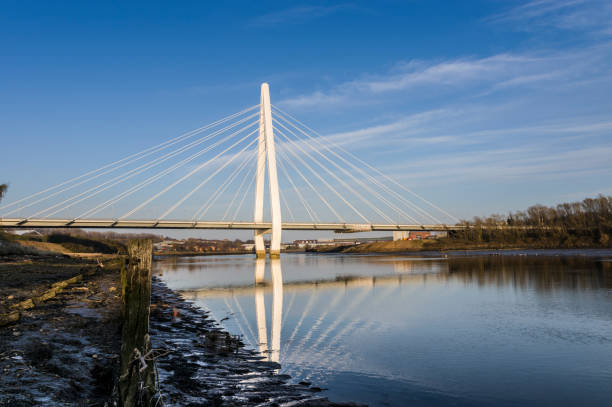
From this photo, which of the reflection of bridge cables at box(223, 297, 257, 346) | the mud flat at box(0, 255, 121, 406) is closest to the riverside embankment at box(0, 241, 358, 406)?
the mud flat at box(0, 255, 121, 406)

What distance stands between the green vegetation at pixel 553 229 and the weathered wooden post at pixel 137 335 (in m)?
87.6

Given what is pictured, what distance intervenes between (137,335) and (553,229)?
96754mm

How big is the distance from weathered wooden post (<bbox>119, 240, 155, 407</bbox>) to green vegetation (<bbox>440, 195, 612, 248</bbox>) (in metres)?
87.6

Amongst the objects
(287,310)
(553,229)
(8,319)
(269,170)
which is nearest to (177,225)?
(269,170)

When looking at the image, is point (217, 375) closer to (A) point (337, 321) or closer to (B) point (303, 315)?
(A) point (337, 321)

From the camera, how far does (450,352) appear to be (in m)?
9.29

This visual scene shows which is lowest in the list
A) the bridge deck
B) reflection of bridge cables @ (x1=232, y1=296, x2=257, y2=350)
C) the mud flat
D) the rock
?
reflection of bridge cables @ (x1=232, y1=296, x2=257, y2=350)

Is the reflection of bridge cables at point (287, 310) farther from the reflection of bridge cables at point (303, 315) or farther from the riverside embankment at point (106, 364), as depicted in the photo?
the riverside embankment at point (106, 364)

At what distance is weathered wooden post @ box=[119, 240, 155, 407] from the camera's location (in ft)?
14.1

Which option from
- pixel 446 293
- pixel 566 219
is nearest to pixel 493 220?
pixel 566 219

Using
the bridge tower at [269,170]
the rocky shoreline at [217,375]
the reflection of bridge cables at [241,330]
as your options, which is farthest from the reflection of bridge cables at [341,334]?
the bridge tower at [269,170]

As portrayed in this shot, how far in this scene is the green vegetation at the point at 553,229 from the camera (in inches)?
3130

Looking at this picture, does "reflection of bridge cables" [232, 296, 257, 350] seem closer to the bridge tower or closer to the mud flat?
the mud flat

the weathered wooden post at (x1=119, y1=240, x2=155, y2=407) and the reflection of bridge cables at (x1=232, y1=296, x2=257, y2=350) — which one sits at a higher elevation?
the weathered wooden post at (x1=119, y1=240, x2=155, y2=407)
